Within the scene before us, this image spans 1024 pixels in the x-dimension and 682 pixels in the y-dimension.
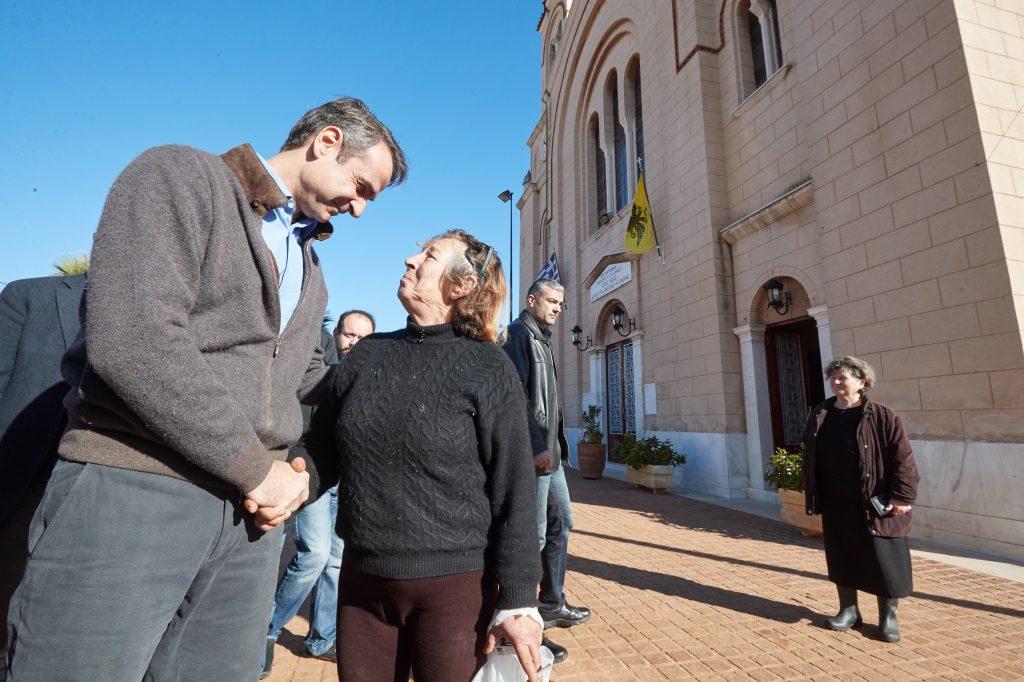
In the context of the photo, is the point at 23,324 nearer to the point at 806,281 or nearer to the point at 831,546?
the point at 831,546

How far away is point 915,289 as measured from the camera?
221 inches

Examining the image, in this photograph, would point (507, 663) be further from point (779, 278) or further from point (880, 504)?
point (779, 278)

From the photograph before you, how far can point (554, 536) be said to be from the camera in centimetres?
327

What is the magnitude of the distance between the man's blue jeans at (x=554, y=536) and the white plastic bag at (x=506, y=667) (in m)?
1.78

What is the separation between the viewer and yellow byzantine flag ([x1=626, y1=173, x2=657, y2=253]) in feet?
35.0

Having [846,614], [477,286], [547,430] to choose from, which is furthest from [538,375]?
[846,614]

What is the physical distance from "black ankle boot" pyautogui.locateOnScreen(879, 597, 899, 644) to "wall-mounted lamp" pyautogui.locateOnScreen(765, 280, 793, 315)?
18.1 feet

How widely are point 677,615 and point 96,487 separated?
371 cm

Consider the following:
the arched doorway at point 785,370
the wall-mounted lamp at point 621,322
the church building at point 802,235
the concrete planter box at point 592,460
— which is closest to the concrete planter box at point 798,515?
the church building at point 802,235

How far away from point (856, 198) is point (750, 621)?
216 inches

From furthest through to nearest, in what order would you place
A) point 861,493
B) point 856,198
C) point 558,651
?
point 856,198 < point 861,493 < point 558,651

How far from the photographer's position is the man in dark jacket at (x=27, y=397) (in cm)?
165

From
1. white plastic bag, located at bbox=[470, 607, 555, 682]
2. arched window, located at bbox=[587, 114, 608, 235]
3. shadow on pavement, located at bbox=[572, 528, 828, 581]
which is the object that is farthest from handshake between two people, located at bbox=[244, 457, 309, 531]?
arched window, located at bbox=[587, 114, 608, 235]

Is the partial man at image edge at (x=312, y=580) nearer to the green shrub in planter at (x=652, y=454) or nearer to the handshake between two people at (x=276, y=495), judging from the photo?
the handshake between two people at (x=276, y=495)
